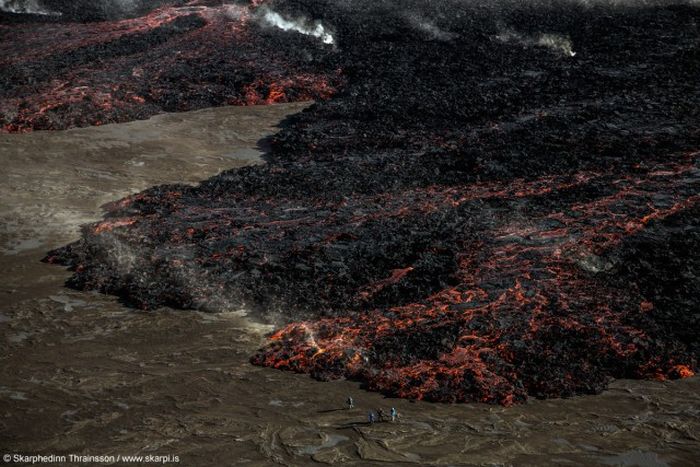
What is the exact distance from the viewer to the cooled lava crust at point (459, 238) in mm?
6848

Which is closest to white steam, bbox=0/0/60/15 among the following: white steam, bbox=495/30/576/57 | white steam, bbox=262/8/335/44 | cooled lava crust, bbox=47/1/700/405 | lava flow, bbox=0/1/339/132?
lava flow, bbox=0/1/339/132

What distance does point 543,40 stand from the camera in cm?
1941

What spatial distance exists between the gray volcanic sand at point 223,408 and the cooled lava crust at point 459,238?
28 centimetres

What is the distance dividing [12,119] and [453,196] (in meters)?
9.61

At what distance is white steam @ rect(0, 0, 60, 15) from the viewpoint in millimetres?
24189

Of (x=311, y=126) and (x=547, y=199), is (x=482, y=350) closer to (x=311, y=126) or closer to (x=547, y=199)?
(x=547, y=199)

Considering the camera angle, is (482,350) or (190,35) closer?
(482,350)

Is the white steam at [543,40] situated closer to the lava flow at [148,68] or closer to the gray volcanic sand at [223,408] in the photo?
the lava flow at [148,68]

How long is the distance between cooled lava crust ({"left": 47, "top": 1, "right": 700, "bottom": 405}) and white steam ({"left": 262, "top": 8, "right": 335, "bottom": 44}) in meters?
5.12

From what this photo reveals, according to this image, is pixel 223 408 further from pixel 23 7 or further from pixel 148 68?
pixel 23 7

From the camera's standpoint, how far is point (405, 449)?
5168 mm

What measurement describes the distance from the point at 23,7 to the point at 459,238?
21.5 meters

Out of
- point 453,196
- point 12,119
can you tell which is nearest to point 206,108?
point 12,119

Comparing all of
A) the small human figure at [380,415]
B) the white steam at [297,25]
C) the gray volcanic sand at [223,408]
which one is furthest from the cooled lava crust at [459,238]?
the white steam at [297,25]
